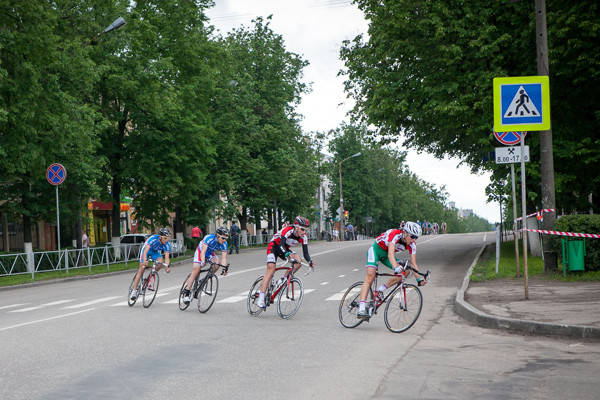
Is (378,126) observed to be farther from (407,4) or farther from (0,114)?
(0,114)

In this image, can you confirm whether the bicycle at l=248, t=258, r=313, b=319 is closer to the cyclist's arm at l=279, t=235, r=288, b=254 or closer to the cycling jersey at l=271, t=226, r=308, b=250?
the cyclist's arm at l=279, t=235, r=288, b=254

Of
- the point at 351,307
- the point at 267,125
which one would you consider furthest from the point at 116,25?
the point at 267,125

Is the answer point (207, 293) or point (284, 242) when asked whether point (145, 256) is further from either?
point (284, 242)

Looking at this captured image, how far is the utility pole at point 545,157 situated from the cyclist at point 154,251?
8.36m

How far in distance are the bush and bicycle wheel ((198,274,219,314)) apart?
8.09 meters

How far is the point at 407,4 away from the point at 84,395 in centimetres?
1992

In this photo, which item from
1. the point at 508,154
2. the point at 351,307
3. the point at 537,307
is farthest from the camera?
the point at 508,154

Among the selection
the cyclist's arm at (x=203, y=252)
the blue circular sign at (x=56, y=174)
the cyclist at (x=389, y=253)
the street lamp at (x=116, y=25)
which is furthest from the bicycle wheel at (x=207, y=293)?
the street lamp at (x=116, y=25)

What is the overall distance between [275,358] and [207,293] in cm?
539

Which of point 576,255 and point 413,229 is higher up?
point 413,229

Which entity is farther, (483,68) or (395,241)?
(483,68)

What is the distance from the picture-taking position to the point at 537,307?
11.5 metres

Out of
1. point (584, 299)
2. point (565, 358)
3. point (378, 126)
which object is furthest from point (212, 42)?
point (565, 358)

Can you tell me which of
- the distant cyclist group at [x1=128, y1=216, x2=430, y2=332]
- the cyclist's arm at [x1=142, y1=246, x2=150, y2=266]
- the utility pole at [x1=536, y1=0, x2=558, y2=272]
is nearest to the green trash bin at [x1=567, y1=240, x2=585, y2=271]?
the utility pole at [x1=536, y1=0, x2=558, y2=272]
